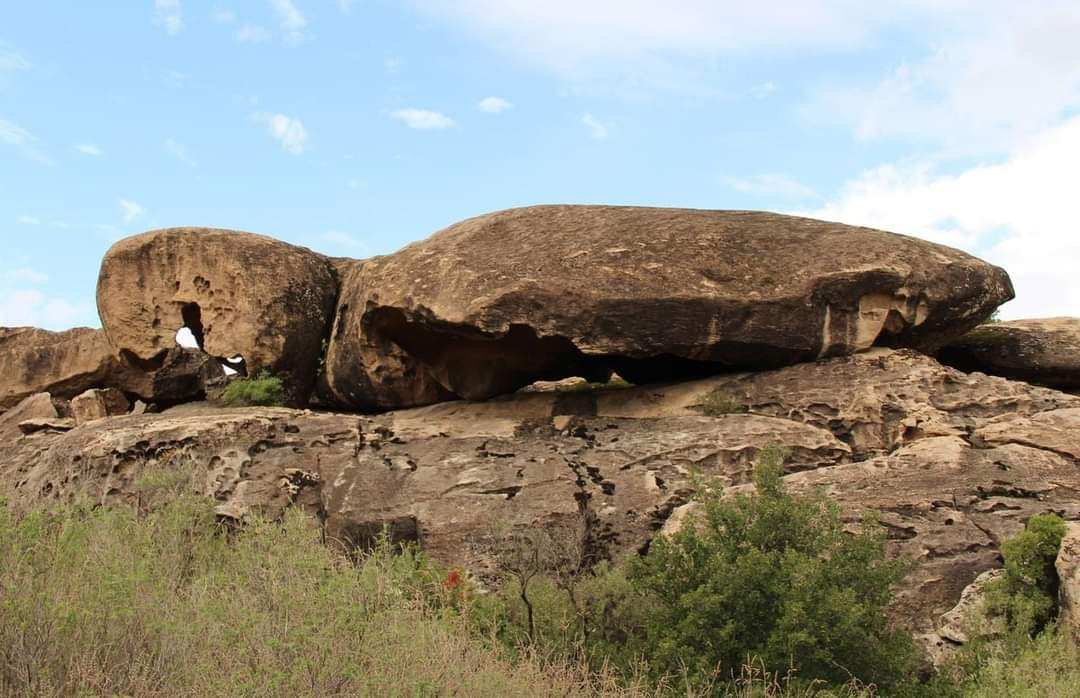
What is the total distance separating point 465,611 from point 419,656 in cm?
168

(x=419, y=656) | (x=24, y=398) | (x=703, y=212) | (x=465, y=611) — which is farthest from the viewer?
(x=24, y=398)

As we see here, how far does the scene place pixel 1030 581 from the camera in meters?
8.52

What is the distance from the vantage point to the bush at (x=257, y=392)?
13.0m

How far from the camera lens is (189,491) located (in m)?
10.8

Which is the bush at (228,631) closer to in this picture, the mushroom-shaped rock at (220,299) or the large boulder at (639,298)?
the large boulder at (639,298)

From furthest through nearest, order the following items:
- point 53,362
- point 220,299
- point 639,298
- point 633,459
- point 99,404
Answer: point 53,362, point 99,404, point 220,299, point 639,298, point 633,459

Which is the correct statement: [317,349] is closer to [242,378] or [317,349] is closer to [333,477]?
[242,378]

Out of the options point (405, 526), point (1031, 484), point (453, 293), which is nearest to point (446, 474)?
point (405, 526)

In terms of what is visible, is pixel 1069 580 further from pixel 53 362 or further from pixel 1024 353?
pixel 53 362

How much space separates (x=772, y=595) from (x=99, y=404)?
37.9ft

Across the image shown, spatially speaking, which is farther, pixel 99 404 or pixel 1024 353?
pixel 99 404

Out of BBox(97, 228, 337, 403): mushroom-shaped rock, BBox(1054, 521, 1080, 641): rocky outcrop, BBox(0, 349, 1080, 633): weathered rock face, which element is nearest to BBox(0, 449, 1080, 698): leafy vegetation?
BBox(1054, 521, 1080, 641): rocky outcrop

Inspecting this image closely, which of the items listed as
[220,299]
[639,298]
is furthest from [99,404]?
[639,298]

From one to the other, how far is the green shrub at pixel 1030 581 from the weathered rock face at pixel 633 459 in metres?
0.36
